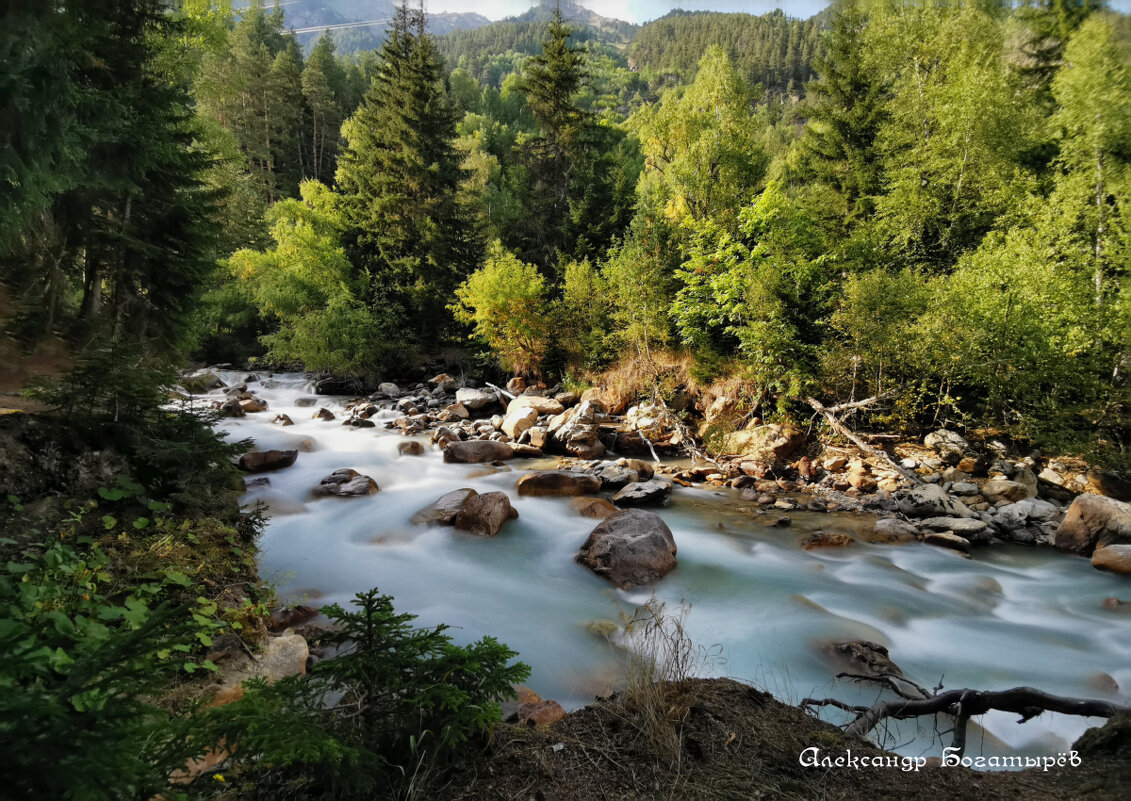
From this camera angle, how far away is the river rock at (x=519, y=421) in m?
15.1

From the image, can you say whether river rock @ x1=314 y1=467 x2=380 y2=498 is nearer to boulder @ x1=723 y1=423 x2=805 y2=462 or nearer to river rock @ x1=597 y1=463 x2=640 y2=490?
river rock @ x1=597 y1=463 x2=640 y2=490

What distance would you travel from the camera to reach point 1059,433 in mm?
10008

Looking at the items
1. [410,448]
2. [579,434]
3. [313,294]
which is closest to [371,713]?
[410,448]

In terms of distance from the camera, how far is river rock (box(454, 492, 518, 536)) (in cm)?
905

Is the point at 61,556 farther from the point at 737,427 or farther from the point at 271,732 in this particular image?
the point at 737,427

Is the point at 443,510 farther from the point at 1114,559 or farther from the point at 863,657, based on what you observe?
the point at 1114,559

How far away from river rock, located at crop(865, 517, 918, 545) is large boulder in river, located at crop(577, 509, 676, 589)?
12.9ft

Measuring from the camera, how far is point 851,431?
12523 mm

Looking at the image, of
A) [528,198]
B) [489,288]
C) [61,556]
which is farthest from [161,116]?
[528,198]

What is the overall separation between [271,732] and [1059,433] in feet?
44.3

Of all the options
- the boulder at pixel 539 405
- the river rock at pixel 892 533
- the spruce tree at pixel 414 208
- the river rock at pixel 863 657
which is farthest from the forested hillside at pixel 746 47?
the river rock at pixel 863 657

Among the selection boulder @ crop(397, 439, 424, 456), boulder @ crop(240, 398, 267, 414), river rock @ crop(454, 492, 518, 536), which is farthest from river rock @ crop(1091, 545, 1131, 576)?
boulder @ crop(240, 398, 267, 414)

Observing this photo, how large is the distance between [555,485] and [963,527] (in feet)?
24.5

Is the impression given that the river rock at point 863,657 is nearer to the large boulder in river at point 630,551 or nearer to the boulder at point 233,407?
the large boulder in river at point 630,551
